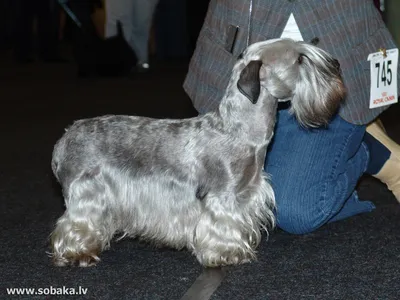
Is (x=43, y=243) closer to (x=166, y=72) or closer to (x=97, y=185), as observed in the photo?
(x=97, y=185)

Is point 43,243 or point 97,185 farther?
point 43,243

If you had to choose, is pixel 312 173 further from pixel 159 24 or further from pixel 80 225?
pixel 159 24

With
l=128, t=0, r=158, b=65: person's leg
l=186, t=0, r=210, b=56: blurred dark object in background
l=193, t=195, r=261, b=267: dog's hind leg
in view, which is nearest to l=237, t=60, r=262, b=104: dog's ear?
l=193, t=195, r=261, b=267: dog's hind leg

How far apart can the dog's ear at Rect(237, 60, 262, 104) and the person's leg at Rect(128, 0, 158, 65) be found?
739 centimetres

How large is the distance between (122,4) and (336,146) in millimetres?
6612

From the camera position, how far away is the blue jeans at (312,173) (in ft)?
13.9

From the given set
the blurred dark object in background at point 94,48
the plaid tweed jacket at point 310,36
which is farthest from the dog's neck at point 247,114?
the blurred dark object in background at point 94,48

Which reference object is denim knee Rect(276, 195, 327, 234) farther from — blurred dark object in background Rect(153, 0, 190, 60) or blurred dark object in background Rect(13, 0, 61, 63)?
blurred dark object in background Rect(153, 0, 190, 60)

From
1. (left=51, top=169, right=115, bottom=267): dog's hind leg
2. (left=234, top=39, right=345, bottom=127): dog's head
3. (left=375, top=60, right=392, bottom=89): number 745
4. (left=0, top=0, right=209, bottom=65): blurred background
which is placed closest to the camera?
(left=234, top=39, right=345, bottom=127): dog's head

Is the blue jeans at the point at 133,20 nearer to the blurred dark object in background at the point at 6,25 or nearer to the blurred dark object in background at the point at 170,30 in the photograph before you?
the blurred dark object in background at the point at 170,30

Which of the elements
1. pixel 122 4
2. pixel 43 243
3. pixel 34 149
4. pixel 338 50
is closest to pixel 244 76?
pixel 338 50

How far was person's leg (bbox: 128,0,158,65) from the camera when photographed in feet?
35.2

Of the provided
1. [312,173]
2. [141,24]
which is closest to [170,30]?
[141,24]

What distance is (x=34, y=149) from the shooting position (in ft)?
21.6
